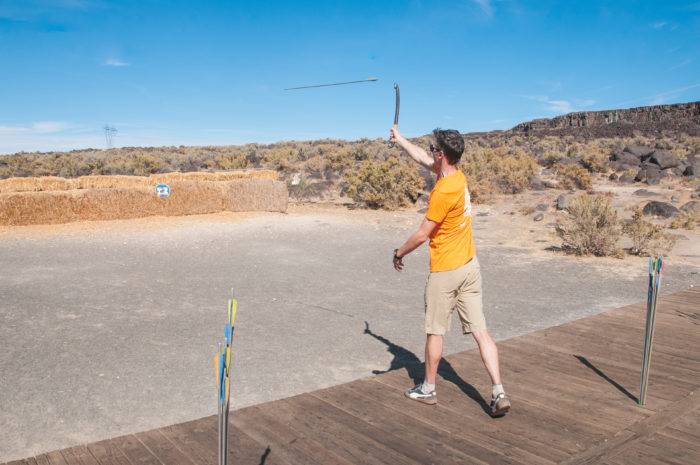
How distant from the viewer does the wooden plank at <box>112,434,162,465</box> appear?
9.32ft

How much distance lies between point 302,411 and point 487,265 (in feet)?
23.7

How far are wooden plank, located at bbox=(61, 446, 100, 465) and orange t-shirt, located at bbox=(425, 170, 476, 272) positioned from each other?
2.28 meters

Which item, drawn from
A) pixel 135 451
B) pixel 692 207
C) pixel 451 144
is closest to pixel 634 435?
pixel 451 144

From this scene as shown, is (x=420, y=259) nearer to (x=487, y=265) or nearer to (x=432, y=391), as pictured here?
(x=487, y=265)

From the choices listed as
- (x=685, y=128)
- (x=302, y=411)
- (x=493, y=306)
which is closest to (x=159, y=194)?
(x=493, y=306)

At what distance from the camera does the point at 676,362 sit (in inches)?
176

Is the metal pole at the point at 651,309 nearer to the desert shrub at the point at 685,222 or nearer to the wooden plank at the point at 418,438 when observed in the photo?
the wooden plank at the point at 418,438

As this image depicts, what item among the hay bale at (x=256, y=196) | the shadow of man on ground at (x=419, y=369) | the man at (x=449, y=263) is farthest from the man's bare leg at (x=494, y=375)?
the hay bale at (x=256, y=196)

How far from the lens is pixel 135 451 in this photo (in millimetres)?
2943

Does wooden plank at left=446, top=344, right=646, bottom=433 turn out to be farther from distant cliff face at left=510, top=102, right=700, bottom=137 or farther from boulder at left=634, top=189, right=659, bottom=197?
distant cliff face at left=510, top=102, right=700, bottom=137

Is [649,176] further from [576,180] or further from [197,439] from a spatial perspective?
[197,439]

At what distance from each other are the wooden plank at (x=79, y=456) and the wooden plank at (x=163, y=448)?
282mm

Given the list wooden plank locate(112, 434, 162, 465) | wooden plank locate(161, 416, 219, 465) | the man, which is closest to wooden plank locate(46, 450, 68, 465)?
wooden plank locate(112, 434, 162, 465)

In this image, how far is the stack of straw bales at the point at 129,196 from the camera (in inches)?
509
